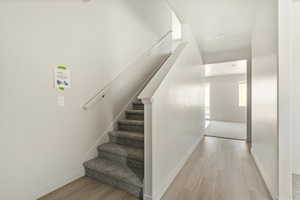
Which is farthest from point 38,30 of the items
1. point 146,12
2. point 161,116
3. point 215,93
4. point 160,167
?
point 215,93

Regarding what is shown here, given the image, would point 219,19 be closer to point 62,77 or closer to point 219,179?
point 219,179

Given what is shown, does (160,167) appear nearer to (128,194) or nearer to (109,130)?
(128,194)

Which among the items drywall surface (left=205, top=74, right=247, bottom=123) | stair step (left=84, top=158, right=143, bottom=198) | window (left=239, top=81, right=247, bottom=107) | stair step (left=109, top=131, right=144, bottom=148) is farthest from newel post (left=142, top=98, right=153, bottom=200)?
window (left=239, top=81, right=247, bottom=107)

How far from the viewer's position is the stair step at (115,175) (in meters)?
1.72

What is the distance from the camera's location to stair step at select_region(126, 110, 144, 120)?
2.82 m

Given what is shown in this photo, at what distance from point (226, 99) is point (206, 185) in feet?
25.0

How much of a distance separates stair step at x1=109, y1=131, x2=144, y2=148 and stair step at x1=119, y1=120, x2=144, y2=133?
6.1 inches

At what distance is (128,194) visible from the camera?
175cm

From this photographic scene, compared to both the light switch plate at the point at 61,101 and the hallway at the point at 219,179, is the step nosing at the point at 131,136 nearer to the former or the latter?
the hallway at the point at 219,179

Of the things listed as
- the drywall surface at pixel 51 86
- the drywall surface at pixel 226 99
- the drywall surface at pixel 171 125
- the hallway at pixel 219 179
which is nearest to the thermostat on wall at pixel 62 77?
the drywall surface at pixel 51 86

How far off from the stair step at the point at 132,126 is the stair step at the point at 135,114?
0.28 m

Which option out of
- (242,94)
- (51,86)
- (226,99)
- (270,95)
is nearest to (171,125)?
(270,95)

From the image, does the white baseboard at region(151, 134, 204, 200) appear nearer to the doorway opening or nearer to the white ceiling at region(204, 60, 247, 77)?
the white ceiling at region(204, 60, 247, 77)

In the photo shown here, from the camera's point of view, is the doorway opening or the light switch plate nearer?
the light switch plate
